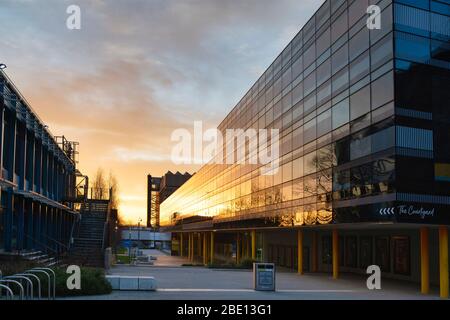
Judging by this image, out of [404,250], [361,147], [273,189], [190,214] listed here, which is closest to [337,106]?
[361,147]

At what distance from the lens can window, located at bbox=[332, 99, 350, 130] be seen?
2798 centimetres

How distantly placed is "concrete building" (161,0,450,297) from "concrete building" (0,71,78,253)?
579 inches

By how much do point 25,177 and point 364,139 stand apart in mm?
17427

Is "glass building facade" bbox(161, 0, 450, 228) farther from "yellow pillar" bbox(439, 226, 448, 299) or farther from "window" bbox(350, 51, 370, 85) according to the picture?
"yellow pillar" bbox(439, 226, 448, 299)

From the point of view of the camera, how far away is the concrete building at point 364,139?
23391 millimetres

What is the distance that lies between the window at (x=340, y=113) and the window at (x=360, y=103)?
554 mm

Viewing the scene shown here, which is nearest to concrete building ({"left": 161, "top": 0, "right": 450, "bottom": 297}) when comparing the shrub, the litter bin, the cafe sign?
the cafe sign

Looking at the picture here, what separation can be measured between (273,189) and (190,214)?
4568 centimetres

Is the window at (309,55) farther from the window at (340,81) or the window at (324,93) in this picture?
the window at (340,81)

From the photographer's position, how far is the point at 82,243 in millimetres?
35719

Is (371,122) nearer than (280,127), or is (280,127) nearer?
(371,122)

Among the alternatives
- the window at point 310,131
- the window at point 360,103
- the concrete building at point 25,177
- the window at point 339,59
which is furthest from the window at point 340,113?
the concrete building at point 25,177
